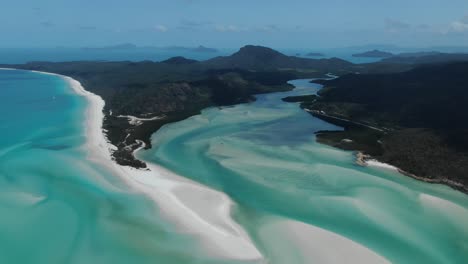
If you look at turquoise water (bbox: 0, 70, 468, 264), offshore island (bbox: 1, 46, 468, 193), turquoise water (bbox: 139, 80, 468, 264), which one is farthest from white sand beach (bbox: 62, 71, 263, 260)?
offshore island (bbox: 1, 46, 468, 193)

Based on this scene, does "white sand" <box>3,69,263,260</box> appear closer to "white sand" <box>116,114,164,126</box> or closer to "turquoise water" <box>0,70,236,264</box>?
"turquoise water" <box>0,70,236,264</box>

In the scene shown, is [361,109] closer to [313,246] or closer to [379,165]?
[379,165]

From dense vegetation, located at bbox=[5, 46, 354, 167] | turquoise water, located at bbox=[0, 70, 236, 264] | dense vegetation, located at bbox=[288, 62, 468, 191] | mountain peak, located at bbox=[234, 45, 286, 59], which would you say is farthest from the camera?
mountain peak, located at bbox=[234, 45, 286, 59]

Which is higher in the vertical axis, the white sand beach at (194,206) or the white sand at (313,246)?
the white sand beach at (194,206)

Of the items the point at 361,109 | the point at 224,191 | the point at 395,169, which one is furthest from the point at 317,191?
the point at 361,109

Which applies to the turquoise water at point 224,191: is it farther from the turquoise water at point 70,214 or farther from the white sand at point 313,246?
the white sand at point 313,246

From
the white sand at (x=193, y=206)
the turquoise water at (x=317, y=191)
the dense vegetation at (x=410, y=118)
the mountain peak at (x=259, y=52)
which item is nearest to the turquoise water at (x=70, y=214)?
the white sand at (x=193, y=206)
